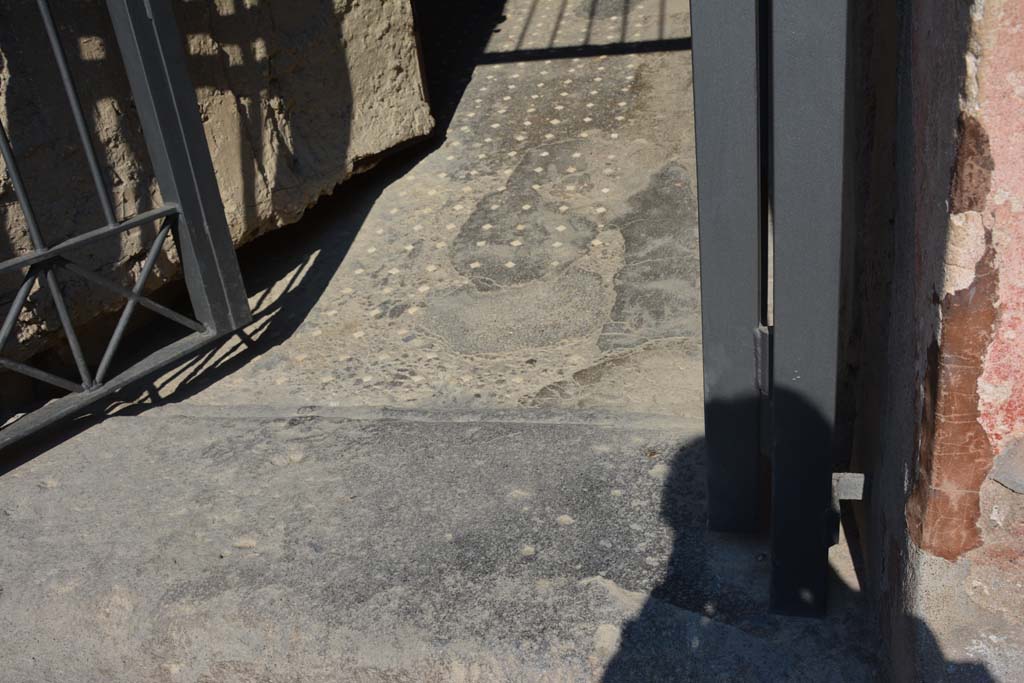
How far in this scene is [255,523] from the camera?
2654 mm

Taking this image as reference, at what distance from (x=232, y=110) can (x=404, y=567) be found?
10.6 ft

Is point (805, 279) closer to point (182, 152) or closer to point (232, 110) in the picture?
point (182, 152)

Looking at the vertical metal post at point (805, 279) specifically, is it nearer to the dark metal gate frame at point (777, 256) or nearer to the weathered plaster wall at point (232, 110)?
the dark metal gate frame at point (777, 256)

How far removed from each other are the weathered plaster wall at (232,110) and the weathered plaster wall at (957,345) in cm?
340

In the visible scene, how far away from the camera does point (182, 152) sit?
13.1ft

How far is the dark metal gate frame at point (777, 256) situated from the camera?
1.71 metres

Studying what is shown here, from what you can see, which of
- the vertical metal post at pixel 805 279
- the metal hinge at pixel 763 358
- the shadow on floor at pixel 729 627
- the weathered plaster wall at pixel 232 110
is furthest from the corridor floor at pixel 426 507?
the weathered plaster wall at pixel 232 110

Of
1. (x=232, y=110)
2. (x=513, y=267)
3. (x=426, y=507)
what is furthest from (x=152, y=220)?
(x=426, y=507)

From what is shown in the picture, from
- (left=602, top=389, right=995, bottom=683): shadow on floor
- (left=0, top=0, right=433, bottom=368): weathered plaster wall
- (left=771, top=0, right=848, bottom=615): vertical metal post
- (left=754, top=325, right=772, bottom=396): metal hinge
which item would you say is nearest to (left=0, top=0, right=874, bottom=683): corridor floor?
(left=602, top=389, right=995, bottom=683): shadow on floor

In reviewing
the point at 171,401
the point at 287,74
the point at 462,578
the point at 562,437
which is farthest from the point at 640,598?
the point at 287,74

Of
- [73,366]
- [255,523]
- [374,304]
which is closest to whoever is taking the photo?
[255,523]

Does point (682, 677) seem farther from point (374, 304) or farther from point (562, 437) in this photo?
point (374, 304)

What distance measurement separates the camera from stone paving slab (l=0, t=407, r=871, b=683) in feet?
6.96

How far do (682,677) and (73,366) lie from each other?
3420 millimetres
